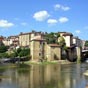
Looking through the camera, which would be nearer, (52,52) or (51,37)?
(52,52)

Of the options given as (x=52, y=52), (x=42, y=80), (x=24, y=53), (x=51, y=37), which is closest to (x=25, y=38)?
(x=51, y=37)

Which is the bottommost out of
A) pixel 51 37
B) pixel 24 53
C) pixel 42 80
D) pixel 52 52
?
pixel 42 80

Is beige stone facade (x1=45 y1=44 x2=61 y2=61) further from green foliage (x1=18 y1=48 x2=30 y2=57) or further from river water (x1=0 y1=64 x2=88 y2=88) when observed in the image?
river water (x1=0 y1=64 x2=88 y2=88)

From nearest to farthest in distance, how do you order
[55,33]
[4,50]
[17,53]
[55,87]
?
[55,87]
[17,53]
[4,50]
[55,33]

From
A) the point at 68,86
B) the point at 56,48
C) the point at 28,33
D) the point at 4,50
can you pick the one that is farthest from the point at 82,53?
the point at 68,86

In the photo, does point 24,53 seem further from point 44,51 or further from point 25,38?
point 25,38

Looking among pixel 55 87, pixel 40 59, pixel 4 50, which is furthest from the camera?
pixel 4 50

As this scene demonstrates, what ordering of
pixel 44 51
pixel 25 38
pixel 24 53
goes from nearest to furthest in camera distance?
pixel 44 51, pixel 24 53, pixel 25 38

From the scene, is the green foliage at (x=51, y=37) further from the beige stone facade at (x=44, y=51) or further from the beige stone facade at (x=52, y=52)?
the beige stone facade at (x=44, y=51)

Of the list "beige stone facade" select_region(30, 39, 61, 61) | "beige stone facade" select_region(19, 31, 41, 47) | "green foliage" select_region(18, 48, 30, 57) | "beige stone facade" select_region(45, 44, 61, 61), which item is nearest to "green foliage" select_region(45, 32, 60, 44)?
"beige stone facade" select_region(19, 31, 41, 47)

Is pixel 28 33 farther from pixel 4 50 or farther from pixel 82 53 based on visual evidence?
pixel 82 53

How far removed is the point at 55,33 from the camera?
17662cm

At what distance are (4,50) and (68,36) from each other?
30649 mm

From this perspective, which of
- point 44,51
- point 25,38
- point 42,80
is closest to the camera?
point 42,80
